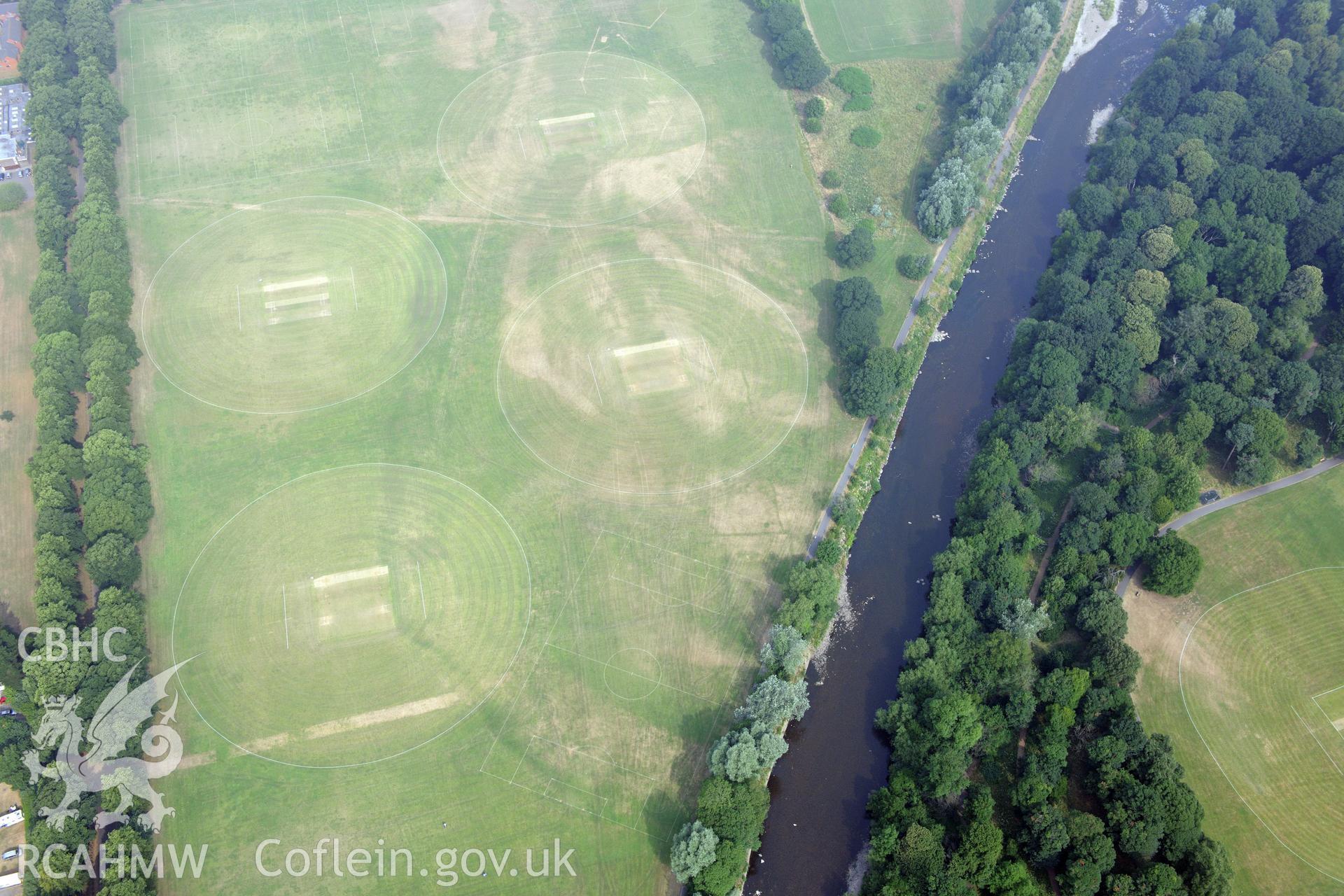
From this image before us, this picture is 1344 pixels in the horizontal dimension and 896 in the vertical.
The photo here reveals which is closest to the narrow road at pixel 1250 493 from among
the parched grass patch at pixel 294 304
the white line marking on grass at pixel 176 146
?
the parched grass patch at pixel 294 304

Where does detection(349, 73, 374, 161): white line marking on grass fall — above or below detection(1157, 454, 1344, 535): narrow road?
above

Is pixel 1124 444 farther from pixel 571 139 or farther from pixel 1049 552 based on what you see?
pixel 571 139

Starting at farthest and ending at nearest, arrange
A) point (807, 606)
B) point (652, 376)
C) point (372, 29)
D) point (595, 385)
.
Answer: point (372, 29) < point (652, 376) < point (595, 385) < point (807, 606)

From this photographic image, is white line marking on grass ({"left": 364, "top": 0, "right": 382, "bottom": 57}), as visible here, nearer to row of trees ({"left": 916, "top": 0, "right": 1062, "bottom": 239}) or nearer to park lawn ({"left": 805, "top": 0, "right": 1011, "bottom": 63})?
park lawn ({"left": 805, "top": 0, "right": 1011, "bottom": 63})

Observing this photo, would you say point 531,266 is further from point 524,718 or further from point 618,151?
point 524,718

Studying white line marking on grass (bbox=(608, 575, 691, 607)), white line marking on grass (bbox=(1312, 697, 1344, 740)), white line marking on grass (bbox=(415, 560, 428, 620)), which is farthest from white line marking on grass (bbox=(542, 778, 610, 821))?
white line marking on grass (bbox=(1312, 697, 1344, 740))

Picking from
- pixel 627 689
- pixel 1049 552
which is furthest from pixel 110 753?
pixel 1049 552
